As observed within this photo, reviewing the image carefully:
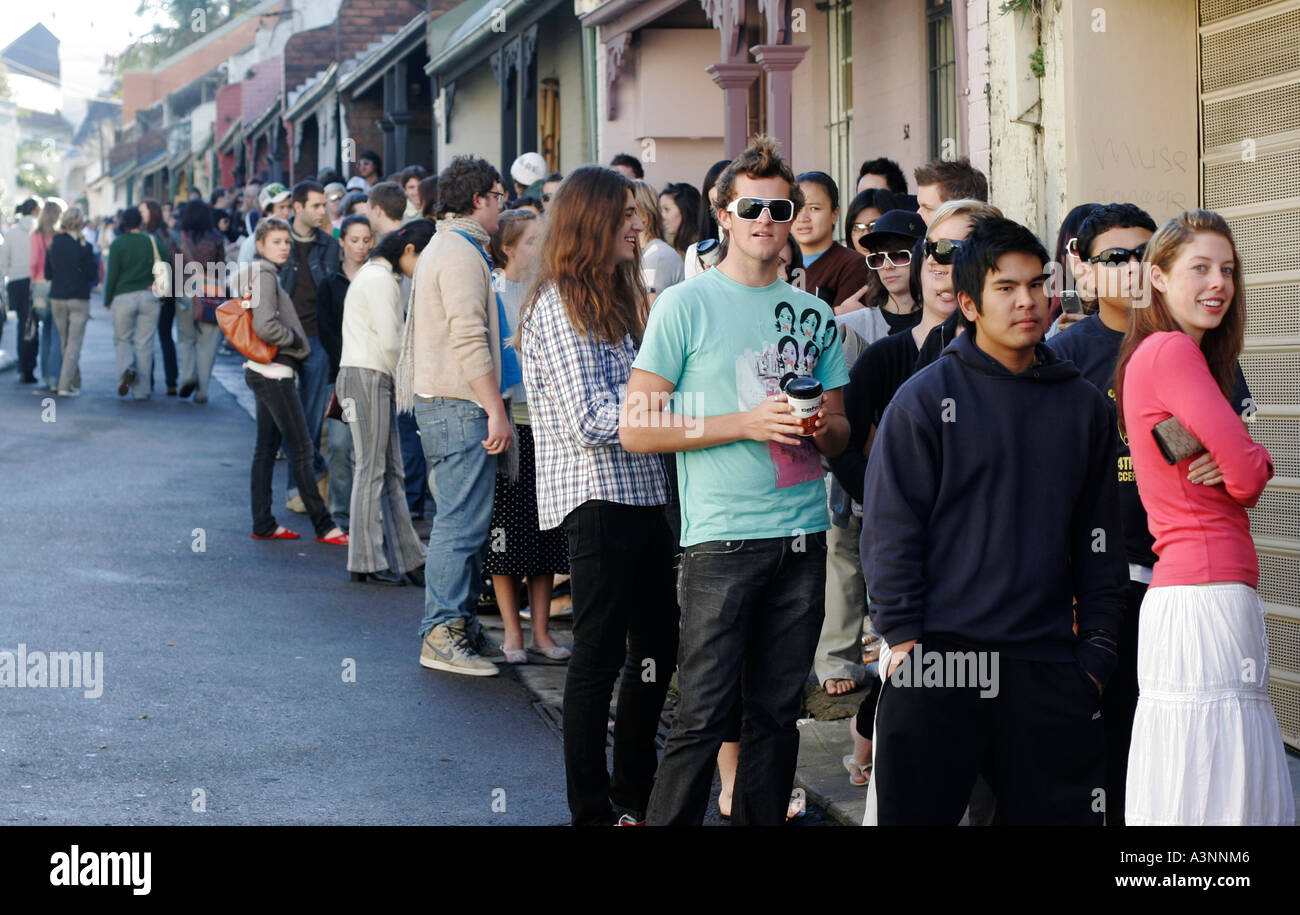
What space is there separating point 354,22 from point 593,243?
2790 centimetres

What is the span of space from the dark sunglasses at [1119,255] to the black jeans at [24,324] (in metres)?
16.2

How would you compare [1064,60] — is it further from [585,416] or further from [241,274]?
[241,274]

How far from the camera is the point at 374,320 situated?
8.77m

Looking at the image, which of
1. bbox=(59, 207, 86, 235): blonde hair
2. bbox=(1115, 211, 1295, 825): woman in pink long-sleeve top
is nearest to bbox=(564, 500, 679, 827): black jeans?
bbox=(1115, 211, 1295, 825): woman in pink long-sleeve top

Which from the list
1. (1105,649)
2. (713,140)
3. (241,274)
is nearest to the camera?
(1105,649)

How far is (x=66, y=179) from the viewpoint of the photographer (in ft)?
411

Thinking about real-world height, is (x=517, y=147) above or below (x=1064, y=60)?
above

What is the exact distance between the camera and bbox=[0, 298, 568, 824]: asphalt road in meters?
5.44

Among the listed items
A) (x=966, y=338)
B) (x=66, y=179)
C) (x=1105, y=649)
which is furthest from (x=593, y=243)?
(x=66, y=179)

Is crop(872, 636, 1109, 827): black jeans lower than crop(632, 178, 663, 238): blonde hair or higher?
lower

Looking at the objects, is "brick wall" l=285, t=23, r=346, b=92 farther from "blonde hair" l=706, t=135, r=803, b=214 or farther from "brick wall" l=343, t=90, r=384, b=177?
"blonde hair" l=706, t=135, r=803, b=214

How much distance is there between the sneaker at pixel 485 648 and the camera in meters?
7.41

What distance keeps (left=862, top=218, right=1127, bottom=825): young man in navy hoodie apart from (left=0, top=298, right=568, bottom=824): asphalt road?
204 centimetres

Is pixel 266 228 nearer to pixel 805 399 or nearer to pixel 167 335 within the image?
pixel 805 399
